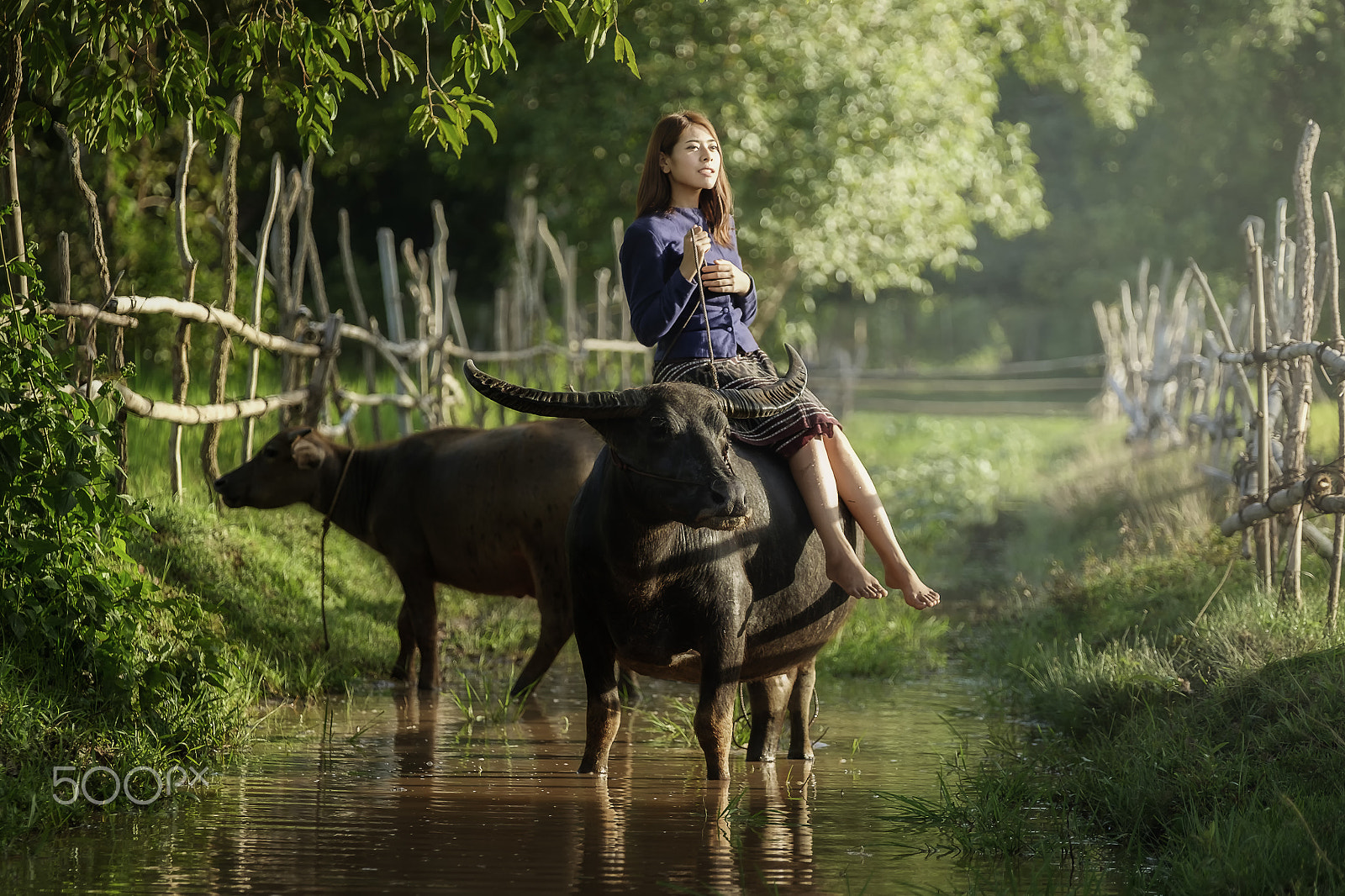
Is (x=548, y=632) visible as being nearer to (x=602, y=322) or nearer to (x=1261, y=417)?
(x=1261, y=417)

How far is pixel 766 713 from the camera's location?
6.07 metres

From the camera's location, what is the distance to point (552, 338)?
18969mm

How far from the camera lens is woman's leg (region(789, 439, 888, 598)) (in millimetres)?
5383

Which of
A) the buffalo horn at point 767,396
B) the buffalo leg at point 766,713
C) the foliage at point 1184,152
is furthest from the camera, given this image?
the foliage at point 1184,152

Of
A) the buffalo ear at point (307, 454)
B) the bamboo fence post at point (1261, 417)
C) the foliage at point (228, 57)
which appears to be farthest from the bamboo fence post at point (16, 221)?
the bamboo fence post at point (1261, 417)

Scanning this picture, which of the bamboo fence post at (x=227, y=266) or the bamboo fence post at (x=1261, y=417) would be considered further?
the bamboo fence post at (x=227, y=266)

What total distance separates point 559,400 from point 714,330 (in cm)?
112

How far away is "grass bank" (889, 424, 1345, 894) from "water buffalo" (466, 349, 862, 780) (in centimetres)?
81

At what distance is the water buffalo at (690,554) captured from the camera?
15.6 ft

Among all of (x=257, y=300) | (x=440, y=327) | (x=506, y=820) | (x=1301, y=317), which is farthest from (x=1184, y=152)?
(x=506, y=820)

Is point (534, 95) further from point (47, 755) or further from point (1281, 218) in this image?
point (47, 755)

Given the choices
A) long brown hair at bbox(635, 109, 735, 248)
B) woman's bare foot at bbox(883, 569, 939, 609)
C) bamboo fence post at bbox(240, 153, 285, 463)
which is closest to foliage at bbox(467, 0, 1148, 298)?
bamboo fence post at bbox(240, 153, 285, 463)

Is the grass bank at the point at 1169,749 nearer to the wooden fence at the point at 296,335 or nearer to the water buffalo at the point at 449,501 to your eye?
the water buffalo at the point at 449,501

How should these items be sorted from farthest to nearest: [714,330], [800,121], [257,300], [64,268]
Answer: [800,121] → [257,300] → [64,268] → [714,330]
